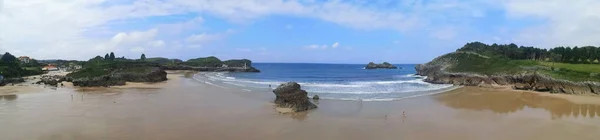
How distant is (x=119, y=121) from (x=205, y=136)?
6.74 meters

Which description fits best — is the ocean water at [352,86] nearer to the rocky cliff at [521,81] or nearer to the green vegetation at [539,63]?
the rocky cliff at [521,81]

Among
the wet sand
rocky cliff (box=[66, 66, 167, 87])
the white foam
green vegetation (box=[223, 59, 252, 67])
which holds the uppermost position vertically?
green vegetation (box=[223, 59, 252, 67])

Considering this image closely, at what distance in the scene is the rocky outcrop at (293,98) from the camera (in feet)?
83.6

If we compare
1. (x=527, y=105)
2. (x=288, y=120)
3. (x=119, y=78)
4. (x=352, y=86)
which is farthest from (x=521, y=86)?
(x=119, y=78)

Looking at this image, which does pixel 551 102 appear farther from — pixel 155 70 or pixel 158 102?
pixel 155 70

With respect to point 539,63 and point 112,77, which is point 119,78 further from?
point 539,63

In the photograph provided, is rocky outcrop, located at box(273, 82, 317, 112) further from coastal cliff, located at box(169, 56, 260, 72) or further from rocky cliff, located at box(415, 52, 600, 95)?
coastal cliff, located at box(169, 56, 260, 72)

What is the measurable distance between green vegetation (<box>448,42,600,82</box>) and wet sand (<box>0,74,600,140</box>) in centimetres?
1401

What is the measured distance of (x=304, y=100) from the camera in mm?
26031

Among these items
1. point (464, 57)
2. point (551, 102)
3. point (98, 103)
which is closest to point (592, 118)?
point (551, 102)

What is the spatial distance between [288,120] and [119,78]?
38.1 metres

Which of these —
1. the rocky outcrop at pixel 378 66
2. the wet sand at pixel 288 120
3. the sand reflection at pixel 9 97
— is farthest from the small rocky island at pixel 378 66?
the sand reflection at pixel 9 97

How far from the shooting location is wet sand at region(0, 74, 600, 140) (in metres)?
18.2

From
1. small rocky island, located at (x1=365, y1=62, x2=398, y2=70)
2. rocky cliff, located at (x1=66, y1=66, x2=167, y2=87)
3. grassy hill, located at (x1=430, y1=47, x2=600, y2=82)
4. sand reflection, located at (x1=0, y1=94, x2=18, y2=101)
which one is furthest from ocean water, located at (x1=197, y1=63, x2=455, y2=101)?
small rocky island, located at (x1=365, y1=62, x2=398, y2=70)
